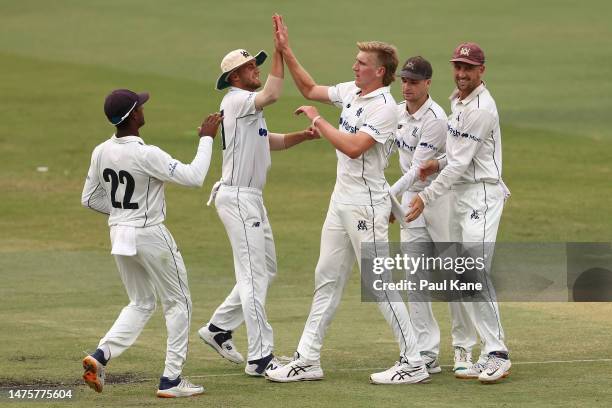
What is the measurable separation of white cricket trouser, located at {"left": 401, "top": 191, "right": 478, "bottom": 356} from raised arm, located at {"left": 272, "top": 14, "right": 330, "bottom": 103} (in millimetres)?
1142

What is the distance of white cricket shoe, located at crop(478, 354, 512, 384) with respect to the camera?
35.2ft

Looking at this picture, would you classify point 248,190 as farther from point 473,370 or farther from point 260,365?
point 473,370

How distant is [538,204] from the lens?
2209 cm

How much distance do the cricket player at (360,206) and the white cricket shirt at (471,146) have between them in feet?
1.62

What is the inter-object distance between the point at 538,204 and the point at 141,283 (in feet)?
41.1

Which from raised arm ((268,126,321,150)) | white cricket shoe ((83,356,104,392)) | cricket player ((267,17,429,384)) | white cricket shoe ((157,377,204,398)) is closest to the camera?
white cricket shoe ((83,356,104,392))

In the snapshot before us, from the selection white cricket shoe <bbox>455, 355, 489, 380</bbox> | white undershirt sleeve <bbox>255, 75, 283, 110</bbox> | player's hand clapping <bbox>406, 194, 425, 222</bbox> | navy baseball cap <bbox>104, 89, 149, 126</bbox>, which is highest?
white undershirt sleeve <bbox>255, 75, 283, 110</bbox>

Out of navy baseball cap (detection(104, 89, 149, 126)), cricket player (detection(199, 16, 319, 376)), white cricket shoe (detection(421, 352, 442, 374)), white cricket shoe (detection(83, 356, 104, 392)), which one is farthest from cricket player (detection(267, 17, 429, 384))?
white cricket shoe (detection(83, 356, 104, 392))

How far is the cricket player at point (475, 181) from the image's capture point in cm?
1091

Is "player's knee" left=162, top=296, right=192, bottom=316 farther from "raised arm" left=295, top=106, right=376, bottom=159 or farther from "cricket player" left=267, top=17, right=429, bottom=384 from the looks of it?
"raised arm" left=295, top=106, right=376, bottom=159

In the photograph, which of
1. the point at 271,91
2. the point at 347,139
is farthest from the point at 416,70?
the point at 271,91

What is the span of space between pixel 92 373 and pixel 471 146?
3.48 metres

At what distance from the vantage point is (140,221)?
10.4 m

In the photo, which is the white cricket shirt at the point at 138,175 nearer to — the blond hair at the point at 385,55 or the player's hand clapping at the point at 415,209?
the blond hair at the point at 385,55
